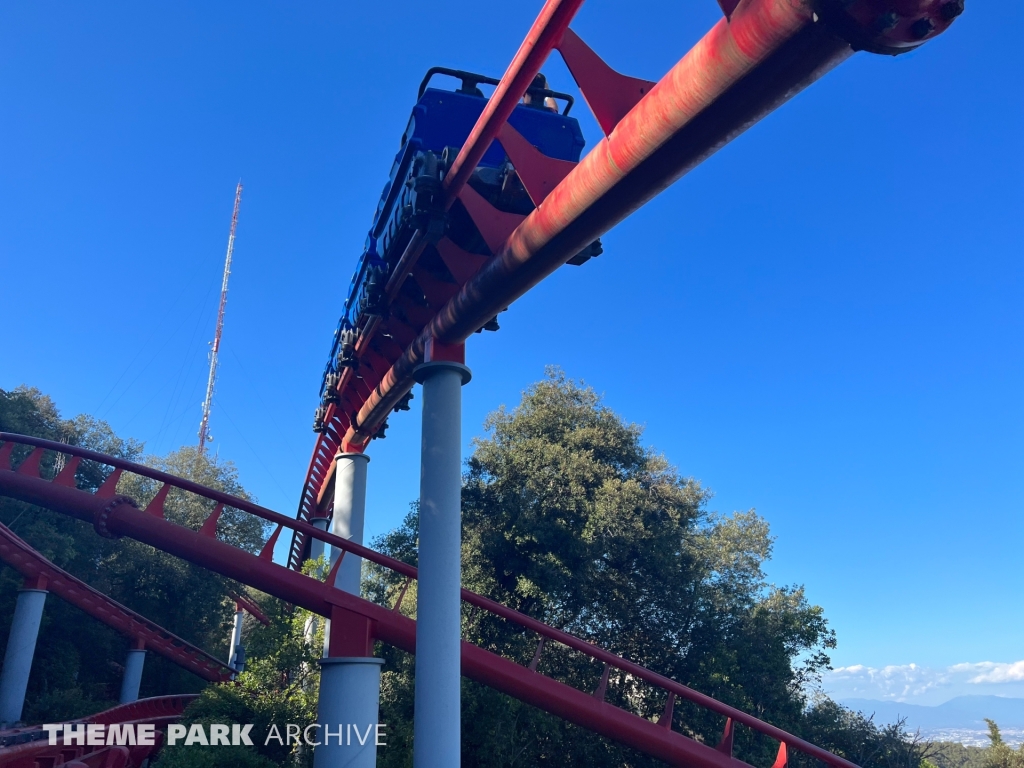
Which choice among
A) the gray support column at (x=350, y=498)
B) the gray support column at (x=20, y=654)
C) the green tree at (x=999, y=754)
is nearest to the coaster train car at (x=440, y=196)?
the gray support column at (x=350, y=498)

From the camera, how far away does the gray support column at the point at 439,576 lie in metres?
6.19

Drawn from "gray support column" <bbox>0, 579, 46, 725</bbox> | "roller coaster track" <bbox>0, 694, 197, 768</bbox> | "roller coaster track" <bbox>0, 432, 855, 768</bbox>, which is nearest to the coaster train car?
"roller coaster track" <bbox>0, 432, 855, 768</bbox>

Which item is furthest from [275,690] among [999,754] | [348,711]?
[999,754]

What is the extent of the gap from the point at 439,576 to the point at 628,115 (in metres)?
4.41

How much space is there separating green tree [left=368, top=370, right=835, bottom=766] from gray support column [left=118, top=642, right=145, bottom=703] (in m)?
6.95

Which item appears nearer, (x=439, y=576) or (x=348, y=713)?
(x=439, y=576)

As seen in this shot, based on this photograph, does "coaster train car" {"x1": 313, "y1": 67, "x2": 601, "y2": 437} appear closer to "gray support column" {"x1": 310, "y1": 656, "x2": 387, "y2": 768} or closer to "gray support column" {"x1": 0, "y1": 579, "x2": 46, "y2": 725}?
"gray support column" {"x1": 310, "y1": 656, "x2": 387, "y2": 768}

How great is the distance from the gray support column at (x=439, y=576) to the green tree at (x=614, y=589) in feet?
25.5

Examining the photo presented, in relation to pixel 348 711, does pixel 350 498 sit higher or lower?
higher

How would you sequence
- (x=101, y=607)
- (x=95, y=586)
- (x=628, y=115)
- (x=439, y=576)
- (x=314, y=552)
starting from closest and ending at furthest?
1. (x=628, y=115)
2. (x=439, y=576)
3. (x=314, y=552)
4. (x=101, y=607)
5. (x=95, y=586)

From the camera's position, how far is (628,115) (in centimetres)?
399

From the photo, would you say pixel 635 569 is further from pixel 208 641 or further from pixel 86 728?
pixel 208 641

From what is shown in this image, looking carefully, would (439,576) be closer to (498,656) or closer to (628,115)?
(498,656)

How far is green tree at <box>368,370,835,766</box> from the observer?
49.6 feet
